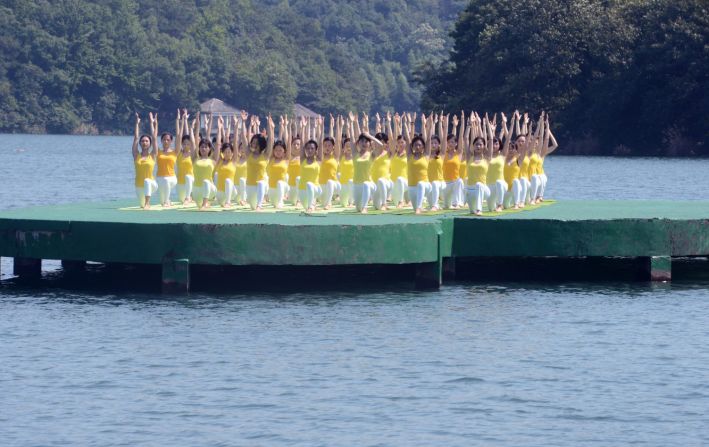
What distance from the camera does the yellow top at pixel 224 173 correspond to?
3073cm

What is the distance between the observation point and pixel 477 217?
91.2ft

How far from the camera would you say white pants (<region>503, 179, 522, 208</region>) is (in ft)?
100

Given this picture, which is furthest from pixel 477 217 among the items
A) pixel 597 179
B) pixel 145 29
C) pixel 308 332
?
pixel 145 29

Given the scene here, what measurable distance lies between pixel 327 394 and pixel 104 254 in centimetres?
727

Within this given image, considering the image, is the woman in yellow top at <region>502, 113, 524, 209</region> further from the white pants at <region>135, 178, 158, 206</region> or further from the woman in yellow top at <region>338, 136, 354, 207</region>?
the white pants at <region>135, 178, 158, 206</region>

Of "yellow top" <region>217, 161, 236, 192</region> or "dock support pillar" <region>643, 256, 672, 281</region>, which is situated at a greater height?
"yellow top" <region>217, 161, 236, 192</region>

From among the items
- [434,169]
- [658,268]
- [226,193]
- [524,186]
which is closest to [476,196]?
[434,169]

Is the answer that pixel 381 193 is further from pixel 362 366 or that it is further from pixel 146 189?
pixel 362 366

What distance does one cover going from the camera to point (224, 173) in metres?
30.8

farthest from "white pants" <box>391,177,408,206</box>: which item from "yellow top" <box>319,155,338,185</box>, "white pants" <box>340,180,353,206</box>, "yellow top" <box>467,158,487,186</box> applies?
"yellow top" <box>467,158,487,186</box>

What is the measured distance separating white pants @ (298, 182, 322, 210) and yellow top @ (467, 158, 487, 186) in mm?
2741

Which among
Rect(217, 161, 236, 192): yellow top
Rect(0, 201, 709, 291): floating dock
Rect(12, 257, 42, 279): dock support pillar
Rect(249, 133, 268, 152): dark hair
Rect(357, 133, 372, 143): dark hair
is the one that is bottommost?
Rect(12, 257, 42, 279): dock support pillar

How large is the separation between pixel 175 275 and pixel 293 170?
5.70m

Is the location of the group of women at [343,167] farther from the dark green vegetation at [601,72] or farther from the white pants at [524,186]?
the dark green vegetation at [601,72]
